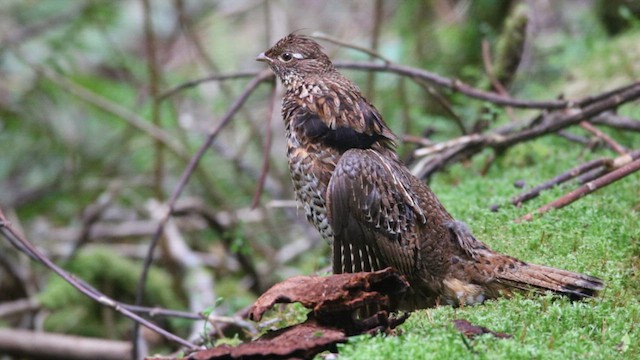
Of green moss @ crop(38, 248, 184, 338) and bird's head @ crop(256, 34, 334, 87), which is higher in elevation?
bird's head @ crop(256, 34, 334, 87)

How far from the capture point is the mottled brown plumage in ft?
12.6

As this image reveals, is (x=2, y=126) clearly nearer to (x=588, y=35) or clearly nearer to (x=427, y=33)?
(x=427, y=33)

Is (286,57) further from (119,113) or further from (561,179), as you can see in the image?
(119,113)

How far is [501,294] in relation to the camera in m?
3.76

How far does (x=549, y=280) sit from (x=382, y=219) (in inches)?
31.8

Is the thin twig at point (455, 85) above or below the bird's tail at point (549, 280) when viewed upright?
above

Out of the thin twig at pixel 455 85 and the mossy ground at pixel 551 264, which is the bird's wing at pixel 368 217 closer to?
the mossy ground at pixel 551 264

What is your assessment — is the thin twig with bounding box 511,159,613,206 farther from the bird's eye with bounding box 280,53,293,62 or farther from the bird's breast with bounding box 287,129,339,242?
the bird's eye with bounding box 280,53,293,62

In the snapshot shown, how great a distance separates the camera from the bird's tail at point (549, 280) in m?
3.44

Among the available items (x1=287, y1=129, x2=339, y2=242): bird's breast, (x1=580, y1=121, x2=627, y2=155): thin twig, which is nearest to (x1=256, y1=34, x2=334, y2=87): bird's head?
(x1=287, y1=129, x2=339, y2=242): bird's breast

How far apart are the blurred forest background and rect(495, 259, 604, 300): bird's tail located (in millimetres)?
2249

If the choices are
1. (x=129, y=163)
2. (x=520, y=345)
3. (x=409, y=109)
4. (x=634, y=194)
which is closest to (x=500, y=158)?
(x=634, y=194)

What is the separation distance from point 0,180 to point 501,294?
24.8ft

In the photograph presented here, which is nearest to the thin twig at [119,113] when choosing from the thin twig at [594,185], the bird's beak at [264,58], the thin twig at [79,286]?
the bird's beak at [264,58]
